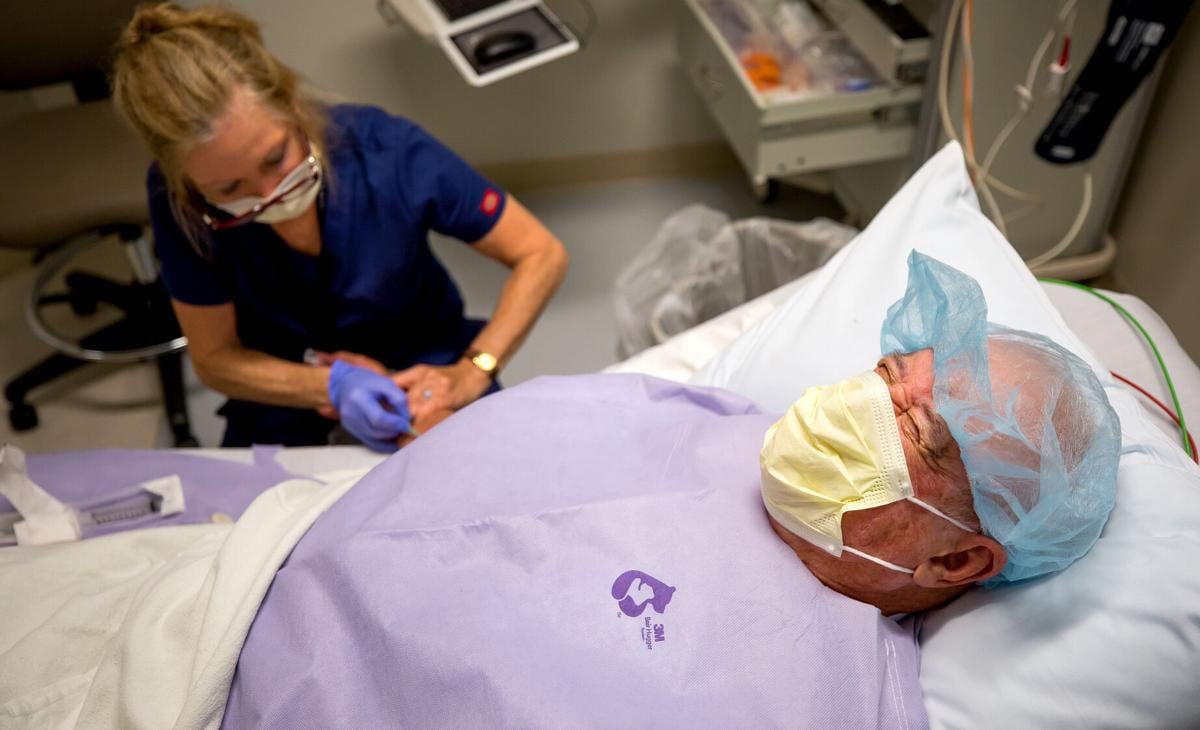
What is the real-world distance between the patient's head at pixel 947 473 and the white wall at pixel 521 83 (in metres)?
1.93

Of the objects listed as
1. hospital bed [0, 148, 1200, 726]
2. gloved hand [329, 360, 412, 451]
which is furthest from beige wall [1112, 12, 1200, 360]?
gloved hand [329, 360, 412, 451]

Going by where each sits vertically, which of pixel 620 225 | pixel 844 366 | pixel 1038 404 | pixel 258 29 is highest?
pixel 258 29

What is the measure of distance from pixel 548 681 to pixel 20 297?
8.31ft

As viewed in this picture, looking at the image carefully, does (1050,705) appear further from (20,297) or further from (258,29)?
(20,297)

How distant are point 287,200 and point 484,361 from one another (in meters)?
0.41

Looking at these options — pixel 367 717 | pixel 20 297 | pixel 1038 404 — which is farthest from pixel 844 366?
pixel 20 297

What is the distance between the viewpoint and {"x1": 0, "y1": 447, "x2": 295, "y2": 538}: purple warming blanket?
4.25ft

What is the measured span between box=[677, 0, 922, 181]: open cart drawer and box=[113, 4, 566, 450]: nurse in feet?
1.94

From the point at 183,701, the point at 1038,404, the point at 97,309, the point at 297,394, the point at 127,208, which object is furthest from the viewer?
the point at 97,309

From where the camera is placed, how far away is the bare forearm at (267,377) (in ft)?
4.92

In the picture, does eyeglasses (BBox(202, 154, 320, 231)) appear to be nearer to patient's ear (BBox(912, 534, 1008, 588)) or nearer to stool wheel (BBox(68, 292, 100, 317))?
patient's ear (BBox(912, 534, 1008, 588))

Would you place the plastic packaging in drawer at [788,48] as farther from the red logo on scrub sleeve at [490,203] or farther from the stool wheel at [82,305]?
the stool wheel at [82,305]

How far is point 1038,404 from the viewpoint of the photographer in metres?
0.83

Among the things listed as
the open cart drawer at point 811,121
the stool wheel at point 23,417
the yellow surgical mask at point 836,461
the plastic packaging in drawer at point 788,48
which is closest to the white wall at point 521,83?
the plastic packaging in drawer at point 788,48
